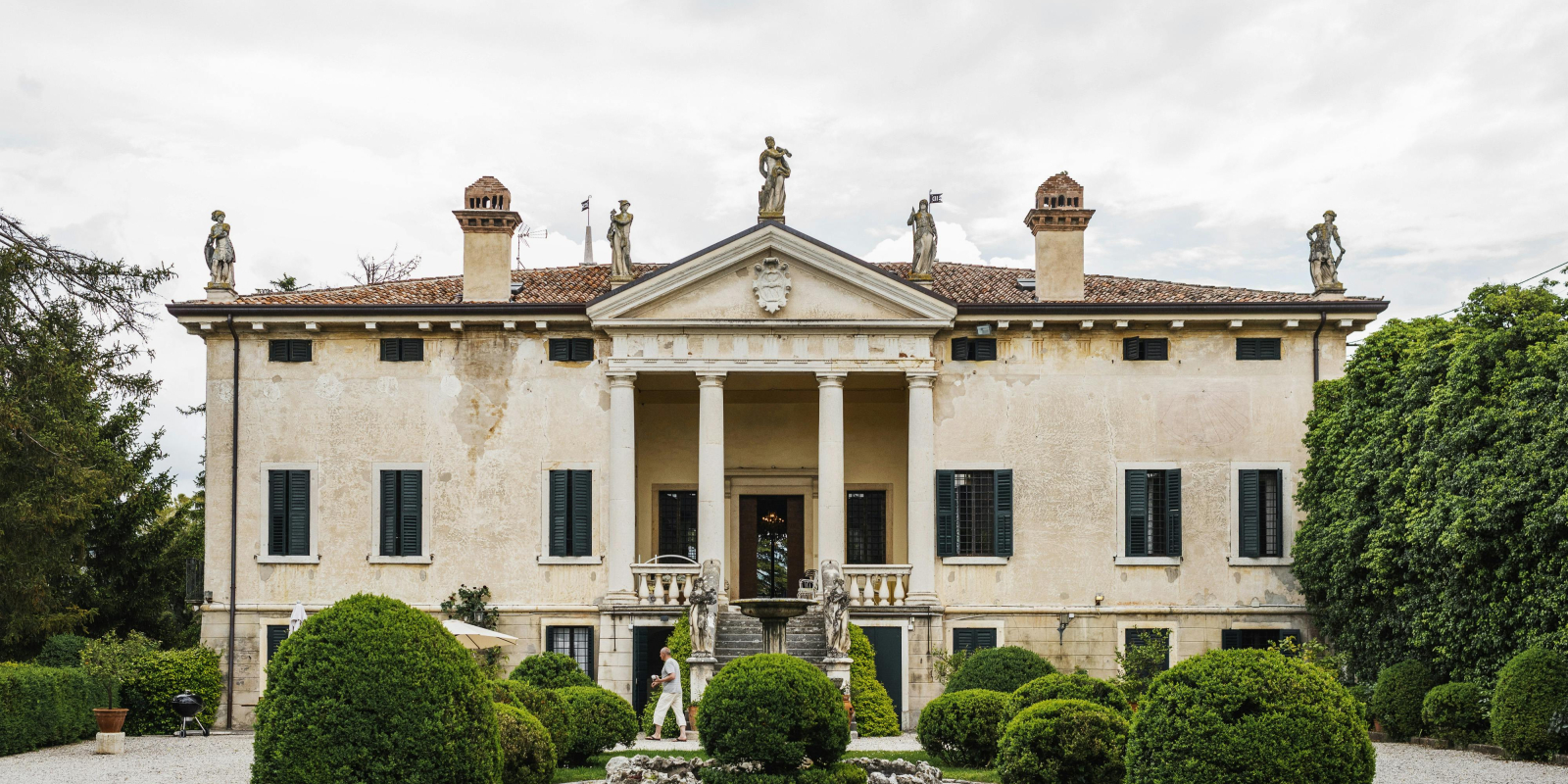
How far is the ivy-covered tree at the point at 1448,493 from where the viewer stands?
20078 mm

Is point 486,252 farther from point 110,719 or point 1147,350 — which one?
point 1147,350

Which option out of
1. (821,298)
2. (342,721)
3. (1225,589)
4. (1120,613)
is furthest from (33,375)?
(1225,589)

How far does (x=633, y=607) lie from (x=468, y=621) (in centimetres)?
338

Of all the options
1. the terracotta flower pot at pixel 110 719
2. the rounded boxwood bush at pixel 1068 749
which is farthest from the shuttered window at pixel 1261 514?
the terracotta flower pot at pixel 110 719

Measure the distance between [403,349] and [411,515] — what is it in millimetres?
3384

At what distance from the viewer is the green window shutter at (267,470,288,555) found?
2756cm

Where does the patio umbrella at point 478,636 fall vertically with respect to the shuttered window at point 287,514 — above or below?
below

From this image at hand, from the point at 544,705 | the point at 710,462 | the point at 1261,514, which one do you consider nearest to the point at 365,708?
the point at 544,705

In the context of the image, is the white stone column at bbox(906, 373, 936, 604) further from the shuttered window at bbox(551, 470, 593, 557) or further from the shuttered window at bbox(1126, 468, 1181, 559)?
the shuttered window at bbox(551, 470, 593, 557)

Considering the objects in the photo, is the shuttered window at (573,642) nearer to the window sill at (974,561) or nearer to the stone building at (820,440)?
the stone building at (820,440)

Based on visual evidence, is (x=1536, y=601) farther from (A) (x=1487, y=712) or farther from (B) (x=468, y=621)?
(B) (x=468, y=621)

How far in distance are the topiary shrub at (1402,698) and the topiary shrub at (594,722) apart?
1258 cm

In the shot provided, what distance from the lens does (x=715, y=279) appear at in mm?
27188

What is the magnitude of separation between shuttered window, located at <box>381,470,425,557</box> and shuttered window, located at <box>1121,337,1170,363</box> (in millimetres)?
14476
